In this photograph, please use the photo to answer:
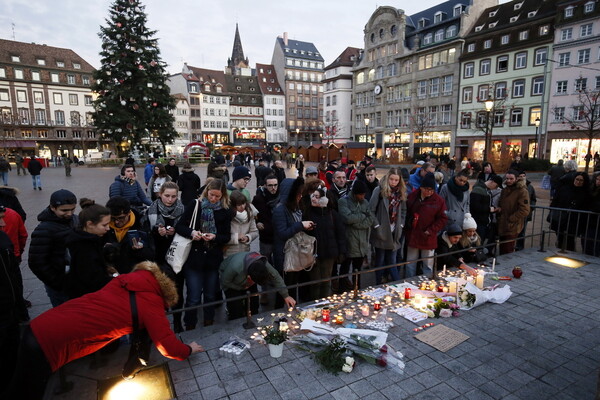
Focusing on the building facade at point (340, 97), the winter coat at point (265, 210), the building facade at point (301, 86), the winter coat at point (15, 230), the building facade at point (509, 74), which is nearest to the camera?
the winter coat at point (15, 230)

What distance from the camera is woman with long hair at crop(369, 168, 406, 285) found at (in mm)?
6203

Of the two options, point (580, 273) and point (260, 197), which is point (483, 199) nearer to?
point (580, 273)

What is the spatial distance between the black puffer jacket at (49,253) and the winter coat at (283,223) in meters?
2.54

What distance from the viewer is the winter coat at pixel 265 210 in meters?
5.85

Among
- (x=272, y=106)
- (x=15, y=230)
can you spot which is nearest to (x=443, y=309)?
(x=15, y=230)

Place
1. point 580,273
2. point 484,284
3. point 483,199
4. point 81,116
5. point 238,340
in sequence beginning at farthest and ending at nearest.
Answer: point 81,116 → point 483,199 → point 580,273 → point 484,284 → point 238,340

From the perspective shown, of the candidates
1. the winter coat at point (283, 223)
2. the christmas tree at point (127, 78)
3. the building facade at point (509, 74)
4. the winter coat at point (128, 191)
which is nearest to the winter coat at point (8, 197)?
the winter coat at point (128, 191)

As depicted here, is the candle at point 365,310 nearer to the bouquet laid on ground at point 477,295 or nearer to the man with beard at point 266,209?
the bouquet laid on ground at point 477,295

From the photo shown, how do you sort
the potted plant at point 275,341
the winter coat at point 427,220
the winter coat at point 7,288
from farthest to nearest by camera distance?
the winter coat at point 427,220 < the potted plant at point 275,341 < the winter coat at point 7,288

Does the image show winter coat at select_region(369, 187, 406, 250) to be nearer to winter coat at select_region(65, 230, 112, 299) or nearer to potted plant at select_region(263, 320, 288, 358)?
potted plant at select_region(263, 320, 288, 358)

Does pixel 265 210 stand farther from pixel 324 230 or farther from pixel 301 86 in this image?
pixel 301 86

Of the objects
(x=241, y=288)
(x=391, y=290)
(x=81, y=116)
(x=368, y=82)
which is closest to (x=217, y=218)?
(x=241, y=288)

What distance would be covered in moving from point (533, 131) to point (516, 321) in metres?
39.3

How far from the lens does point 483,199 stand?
7.21 metres
